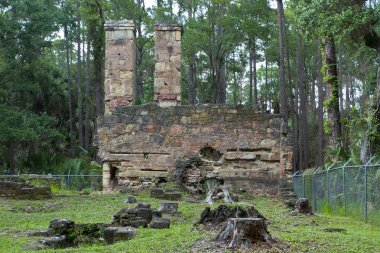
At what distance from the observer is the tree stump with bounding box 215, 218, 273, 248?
674cm

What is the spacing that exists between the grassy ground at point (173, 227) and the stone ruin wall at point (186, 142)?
4.01 feet

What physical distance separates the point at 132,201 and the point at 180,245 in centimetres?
728

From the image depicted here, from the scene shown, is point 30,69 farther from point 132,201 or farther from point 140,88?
point 132,201

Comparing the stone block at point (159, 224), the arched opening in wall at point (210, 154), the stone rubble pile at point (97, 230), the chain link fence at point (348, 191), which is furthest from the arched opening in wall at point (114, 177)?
the stone block at point (159, 224)

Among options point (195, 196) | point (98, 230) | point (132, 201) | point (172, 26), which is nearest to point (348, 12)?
point (172, 26)

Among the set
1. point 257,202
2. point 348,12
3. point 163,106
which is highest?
point 348,12

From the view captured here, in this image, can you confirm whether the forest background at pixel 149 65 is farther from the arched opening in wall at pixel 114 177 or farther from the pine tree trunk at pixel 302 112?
the arched opening in wall at pixel 114 177

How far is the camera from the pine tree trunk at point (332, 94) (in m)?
19.0

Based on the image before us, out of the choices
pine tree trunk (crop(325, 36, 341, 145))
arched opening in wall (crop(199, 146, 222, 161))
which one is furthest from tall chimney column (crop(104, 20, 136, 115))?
pine tree trunk (crop(325, 36, 341, 145))

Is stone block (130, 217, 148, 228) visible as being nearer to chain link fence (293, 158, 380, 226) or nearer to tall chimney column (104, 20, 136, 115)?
chain link fence (293, 158, 380, 226)

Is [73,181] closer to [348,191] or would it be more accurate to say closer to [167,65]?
[167,65]

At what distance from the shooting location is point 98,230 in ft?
31.7

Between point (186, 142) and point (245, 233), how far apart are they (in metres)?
10.6

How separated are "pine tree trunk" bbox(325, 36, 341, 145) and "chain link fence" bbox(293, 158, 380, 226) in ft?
9.44
